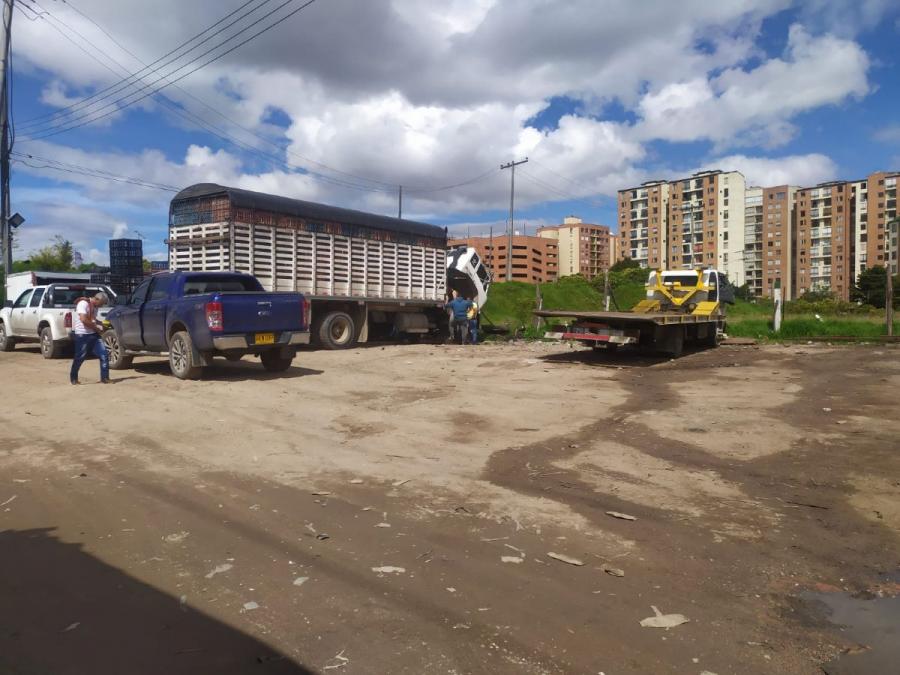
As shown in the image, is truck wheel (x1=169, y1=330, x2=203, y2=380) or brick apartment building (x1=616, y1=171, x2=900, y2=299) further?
brick apartment building (x1=616, y1=171, x2=900, y2=299)

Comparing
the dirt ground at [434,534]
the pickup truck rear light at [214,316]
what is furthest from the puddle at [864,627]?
the pickup truck rear light at [214,316]

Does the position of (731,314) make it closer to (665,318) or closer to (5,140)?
(665,318)

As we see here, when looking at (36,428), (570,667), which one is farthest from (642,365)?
(570,667)

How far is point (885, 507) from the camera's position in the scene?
193 inches

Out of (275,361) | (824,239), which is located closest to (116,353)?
(275,361)

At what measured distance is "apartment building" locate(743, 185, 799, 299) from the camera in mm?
106688

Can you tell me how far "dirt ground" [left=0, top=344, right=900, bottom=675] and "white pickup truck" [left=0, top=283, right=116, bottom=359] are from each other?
6992 mm

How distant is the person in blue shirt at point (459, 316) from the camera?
66.4 feet

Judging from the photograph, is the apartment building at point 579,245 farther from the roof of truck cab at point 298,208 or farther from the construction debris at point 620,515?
the construction debris at point 620,515

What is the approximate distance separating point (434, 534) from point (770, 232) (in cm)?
11677

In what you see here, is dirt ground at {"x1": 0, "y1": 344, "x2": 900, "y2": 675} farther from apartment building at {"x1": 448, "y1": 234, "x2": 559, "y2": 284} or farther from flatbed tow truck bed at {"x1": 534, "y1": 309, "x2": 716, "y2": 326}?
apartment building at {"x1": 448, "y1": 234, "x2": 559, "y2": 284}

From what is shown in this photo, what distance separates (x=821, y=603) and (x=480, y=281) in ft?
63.1

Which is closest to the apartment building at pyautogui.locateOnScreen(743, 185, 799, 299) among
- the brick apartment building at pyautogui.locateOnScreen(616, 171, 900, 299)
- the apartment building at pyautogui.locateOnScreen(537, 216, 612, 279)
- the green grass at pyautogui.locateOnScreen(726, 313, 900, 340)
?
the brick apartment building at pyautogui.locateOnScreen(616, 171, 900, 299)

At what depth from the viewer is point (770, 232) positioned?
10750 centimetres
